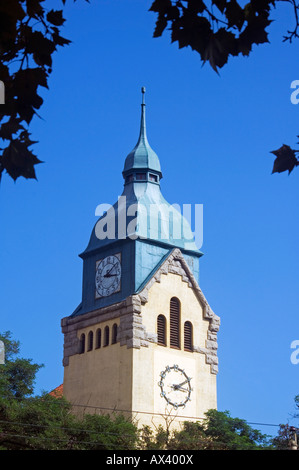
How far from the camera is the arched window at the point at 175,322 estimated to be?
179 feet

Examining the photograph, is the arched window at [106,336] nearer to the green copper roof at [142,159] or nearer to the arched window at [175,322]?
the arched window at [175,322]

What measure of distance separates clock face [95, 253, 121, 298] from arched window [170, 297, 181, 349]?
324cm

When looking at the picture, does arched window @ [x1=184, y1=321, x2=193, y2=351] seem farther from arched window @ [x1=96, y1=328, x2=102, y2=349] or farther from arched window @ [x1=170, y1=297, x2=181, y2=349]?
arched window @ [x1=96, y1=328, x2=102, y2=349]

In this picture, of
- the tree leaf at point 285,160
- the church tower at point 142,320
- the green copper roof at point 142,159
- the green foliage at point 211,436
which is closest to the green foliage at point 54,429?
the green foliage at point 211,436

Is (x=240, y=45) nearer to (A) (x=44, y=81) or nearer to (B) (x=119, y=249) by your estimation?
(A) (x=44, y=81)

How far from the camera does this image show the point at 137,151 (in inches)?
2324

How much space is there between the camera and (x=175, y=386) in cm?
5309

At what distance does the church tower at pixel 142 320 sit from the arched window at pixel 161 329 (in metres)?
0.05

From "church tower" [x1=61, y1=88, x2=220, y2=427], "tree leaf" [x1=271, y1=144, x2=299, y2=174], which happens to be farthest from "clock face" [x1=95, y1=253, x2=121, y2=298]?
"tree leaf" [x1=271, y1=144, x2=299, y2=174]

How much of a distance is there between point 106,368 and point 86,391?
1.81 m

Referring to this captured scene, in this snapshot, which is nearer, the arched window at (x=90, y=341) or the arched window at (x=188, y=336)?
the arched window at (x=90, y=341)

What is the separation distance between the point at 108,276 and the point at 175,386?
22.4ft
